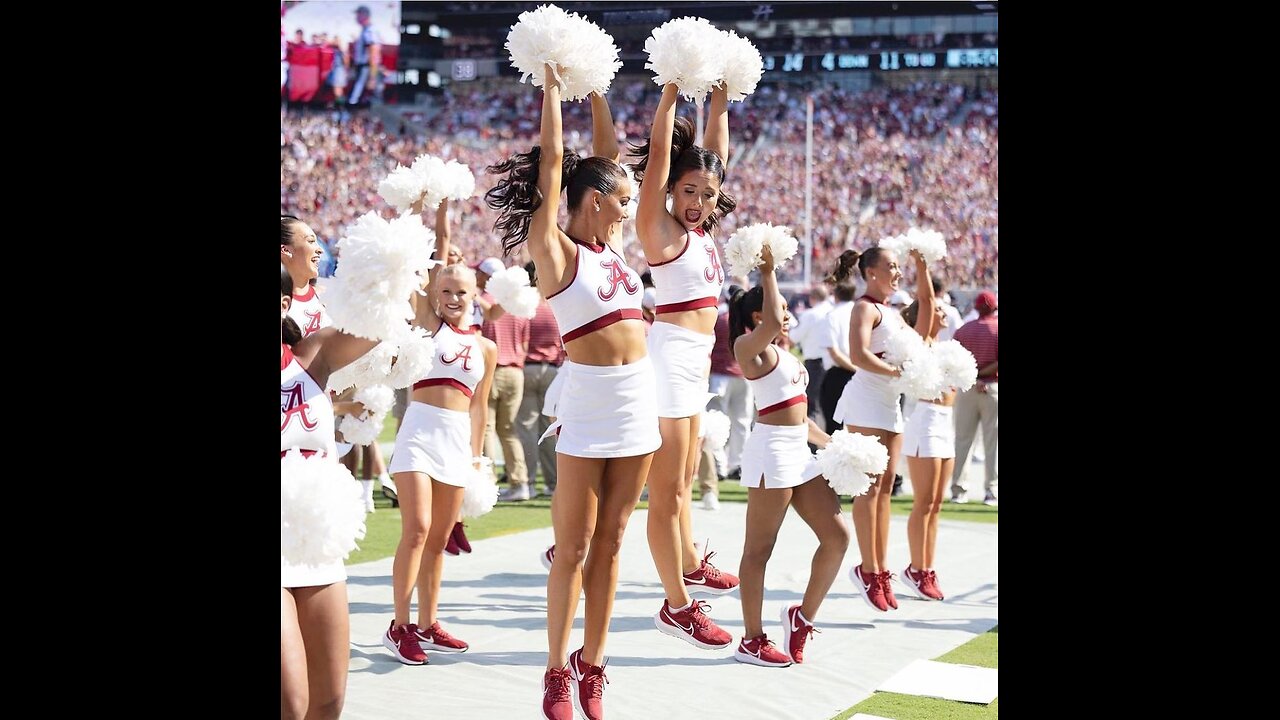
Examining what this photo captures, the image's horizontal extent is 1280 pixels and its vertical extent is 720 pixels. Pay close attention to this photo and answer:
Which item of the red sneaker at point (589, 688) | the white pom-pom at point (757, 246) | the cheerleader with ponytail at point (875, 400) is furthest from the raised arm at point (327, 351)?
the cheerleader with ponytail at point (875, 400)

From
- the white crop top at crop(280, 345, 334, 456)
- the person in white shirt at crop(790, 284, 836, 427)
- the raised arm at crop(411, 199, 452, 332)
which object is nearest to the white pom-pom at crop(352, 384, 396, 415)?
the raised arm at crop(411, 199, 452, 332)

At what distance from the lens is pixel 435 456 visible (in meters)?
4.98

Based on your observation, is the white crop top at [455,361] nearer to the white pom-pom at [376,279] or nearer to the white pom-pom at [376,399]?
the white pom-pom at [376,399]

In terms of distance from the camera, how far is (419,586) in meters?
5.07

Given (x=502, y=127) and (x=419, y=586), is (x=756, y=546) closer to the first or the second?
(x=419, y=586)

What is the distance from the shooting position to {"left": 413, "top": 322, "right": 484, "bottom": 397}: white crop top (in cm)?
511

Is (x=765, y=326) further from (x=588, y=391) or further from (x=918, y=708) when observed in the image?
(x=918, y=708)

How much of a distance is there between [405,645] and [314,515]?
2.38 meters

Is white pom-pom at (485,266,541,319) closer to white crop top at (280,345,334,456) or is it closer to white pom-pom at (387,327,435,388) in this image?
white pom-pom at (387,327,435,388)

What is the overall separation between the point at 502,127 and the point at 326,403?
33694 millimetres

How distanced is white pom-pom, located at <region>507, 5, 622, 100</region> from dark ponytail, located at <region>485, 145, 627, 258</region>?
0.79 ft

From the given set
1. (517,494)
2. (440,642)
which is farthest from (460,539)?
(517,494)

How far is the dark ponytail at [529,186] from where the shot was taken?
3883mm
